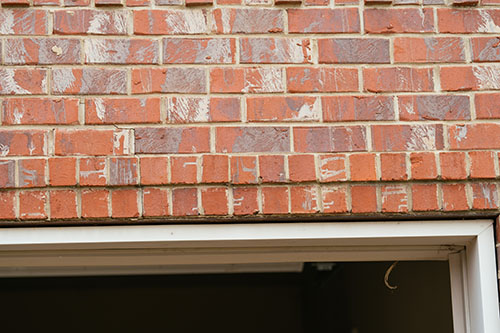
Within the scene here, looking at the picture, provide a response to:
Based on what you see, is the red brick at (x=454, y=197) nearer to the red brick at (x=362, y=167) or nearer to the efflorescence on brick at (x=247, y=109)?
the efflorescence on brick at (x=247, y=109)

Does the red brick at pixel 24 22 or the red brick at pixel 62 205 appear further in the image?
the red brick at pixel 24 22

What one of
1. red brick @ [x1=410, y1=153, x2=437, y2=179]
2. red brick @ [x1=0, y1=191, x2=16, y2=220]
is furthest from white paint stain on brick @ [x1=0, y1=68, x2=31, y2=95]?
red brick @ [x1=410, y1=153, x2=437, y2=179]

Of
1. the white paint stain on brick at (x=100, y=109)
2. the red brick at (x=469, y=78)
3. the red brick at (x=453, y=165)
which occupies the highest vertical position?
the red brick at (x=469, y=78)

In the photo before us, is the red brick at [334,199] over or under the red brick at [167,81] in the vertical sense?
under

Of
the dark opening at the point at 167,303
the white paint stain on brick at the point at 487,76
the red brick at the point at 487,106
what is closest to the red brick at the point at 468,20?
the white paint stain on brick at the point at 487,76

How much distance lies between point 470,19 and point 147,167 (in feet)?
4.13

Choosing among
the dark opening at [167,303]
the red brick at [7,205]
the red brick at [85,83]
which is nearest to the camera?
the red brick at [7,205]

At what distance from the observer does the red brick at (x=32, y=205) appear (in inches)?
90.0

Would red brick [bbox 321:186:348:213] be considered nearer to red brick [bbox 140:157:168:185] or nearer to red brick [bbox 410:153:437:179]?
red brick [bbox 410:153:437:179]

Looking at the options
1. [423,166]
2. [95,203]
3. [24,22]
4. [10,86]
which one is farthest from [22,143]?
[423,166]

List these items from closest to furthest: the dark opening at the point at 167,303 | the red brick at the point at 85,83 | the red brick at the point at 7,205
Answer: the red brick at the point at 7,205
the red brick at the point at 85,83
the dark opening at the point at 167,303

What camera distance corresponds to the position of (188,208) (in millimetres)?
2312

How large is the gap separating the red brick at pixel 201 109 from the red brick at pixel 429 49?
2.00 ft

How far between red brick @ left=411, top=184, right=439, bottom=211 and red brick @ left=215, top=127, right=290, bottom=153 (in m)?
0.46
